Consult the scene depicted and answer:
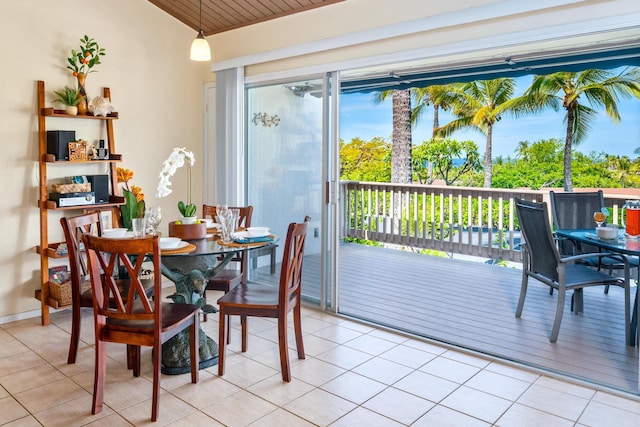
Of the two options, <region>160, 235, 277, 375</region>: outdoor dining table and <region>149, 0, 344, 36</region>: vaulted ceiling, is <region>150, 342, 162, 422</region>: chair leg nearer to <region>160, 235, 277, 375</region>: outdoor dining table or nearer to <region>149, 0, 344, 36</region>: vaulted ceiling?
<region>160, 235, 277, 375</region>: outdoor dining table

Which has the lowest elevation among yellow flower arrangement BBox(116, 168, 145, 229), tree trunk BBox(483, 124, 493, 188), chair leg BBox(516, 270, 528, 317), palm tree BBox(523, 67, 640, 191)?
chair leg BBox(516, 270, 528, 317)

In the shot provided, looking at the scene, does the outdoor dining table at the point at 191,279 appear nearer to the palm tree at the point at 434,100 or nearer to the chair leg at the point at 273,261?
the chair leg at the point at 273,261

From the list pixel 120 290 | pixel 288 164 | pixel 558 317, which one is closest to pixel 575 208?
pixel 558 317

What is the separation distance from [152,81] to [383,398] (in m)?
3.63

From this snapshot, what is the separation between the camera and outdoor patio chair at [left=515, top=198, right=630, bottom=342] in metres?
3.55

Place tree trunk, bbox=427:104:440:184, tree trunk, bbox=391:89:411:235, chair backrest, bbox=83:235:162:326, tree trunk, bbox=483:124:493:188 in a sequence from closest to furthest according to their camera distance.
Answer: chair backrest, bbox=83:235:162:326 → tree trunk, bbox=483:124:493:188 → tree trunk, bbox=391:89:411:235 → tree trunk, bbox=427:104:440:184

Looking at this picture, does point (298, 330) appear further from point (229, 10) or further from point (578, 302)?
point (229, 10)

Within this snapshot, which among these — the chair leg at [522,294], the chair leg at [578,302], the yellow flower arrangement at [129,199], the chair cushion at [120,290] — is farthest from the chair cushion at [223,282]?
A: the chair leg at [578,302]

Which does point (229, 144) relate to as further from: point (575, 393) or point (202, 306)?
point (575, 393)

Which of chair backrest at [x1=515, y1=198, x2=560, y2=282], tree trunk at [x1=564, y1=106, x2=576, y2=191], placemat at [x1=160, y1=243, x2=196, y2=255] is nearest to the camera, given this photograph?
placemat at [x1=160, y1=243, x2=196, y2=255]

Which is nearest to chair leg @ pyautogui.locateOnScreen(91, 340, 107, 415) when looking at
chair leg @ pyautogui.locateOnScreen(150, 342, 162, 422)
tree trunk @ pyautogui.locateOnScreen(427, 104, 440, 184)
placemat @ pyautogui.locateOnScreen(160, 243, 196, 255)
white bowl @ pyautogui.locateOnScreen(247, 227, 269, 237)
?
chair leg @ pyautogui.locateOnScreen(150, 342, 162, 422)

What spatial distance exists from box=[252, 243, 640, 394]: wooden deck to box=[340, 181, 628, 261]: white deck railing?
41cm

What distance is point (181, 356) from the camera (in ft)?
10.0

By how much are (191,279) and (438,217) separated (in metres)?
4.60
